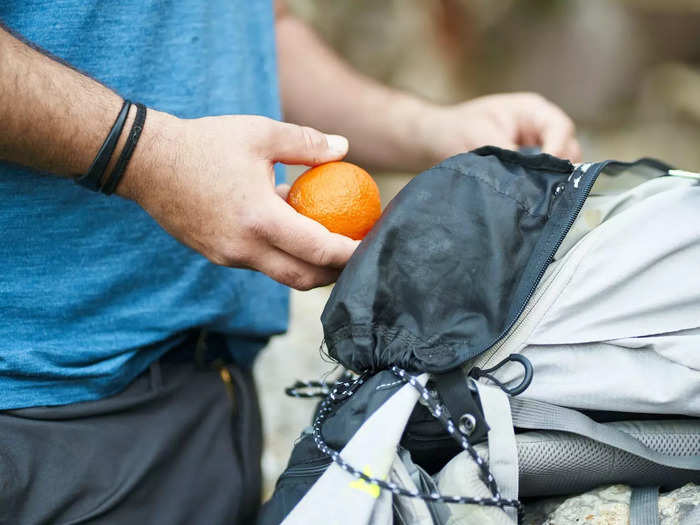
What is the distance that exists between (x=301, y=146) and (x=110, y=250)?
0.41 m

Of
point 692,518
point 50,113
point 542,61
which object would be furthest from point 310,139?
point 542,61

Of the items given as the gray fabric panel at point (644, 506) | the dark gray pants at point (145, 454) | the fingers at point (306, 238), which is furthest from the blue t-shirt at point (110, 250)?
the gray fabric panel at point (644, 506)

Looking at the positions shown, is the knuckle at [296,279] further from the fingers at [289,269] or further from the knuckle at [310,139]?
the knuckle at [310,139]

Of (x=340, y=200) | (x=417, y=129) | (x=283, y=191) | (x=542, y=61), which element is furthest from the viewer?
(x=542, y=61)

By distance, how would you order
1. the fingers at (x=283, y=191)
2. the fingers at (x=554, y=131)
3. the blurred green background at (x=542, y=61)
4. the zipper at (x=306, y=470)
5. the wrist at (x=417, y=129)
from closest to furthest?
the zipper at (x=306, y=470) → the fingers at (x=283, y=191) → the fingers at (x=554, y=131) → the wrist at (x=417, y=129) → the blurred green background at (x=542, y=61)

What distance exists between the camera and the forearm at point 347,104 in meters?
1.75

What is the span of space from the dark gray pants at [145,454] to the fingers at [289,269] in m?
0.39

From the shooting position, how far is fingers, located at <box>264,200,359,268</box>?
3.60 ft

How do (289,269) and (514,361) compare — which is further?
(289,269)

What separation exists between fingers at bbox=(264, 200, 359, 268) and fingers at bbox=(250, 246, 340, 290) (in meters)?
0.05

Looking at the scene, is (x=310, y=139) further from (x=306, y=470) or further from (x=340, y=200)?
(x=306, y=470)

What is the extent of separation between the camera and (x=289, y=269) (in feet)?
3.84

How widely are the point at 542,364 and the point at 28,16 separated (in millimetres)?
952

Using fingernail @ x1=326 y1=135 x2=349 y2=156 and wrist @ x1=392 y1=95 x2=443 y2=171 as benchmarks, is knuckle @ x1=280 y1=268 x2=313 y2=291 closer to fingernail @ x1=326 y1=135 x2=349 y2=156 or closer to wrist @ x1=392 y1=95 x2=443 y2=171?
fingernail @ x1=326 y1=135 x2=349 y2=156
